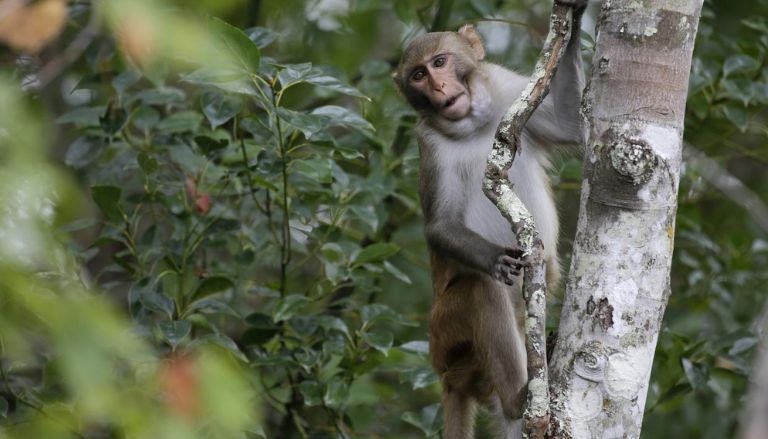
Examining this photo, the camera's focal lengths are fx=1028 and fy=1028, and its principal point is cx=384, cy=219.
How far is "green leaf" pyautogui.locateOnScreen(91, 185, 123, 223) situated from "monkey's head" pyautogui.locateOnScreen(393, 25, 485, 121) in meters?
1.63

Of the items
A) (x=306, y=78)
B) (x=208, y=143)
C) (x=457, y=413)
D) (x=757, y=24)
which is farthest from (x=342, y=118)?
(x=757, y=24)

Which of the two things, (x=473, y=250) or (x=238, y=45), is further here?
(x=473, y=250)

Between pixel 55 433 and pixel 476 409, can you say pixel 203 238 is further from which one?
pixel 55 433

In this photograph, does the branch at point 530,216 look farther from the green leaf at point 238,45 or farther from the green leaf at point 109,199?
the green leaf at point 109,199

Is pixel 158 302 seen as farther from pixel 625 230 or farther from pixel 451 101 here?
pixel 625 230

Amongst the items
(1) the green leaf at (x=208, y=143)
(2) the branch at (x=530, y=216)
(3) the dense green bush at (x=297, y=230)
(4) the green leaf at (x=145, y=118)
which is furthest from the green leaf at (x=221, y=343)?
(2) the branch at (x=530, y=216)

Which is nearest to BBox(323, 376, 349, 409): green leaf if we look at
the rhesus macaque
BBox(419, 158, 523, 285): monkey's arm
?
the rhesus macaque

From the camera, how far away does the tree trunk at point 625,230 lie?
3.49 meters

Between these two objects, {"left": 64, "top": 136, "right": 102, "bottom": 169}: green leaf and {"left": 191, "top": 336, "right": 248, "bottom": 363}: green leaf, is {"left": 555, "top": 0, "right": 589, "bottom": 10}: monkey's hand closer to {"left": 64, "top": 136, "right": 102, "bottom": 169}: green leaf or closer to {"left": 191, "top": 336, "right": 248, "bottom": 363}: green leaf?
{"left": 191, "top": 336, "right": 248, "bottom": 363}: green leaf

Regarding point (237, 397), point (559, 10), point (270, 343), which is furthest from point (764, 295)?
point (237, 397)

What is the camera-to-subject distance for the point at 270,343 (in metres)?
6.09

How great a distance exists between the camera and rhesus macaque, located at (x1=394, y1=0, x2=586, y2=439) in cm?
511

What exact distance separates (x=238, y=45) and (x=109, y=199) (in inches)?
53.9

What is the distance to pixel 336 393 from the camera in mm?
5418
